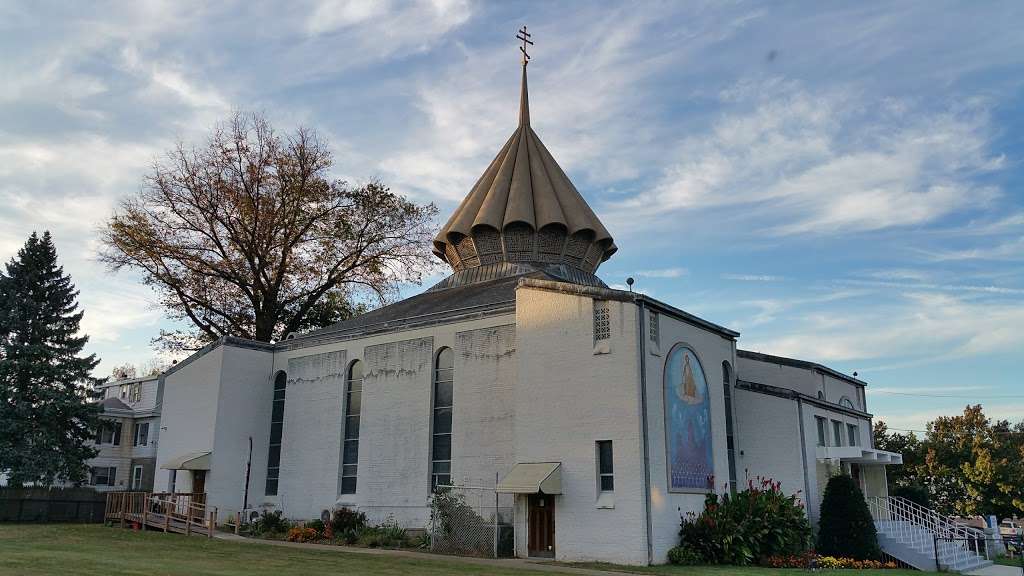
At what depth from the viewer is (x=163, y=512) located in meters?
28.8

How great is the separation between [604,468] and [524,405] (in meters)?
3.03

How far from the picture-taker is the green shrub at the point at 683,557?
65.0 ft

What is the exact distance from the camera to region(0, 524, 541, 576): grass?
47.7 feet

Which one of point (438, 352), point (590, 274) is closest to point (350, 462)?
point (438, 352)

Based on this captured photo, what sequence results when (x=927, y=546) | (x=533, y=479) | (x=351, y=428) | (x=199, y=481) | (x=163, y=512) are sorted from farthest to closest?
(x=199, y=481), (x=163, y=512), (x=351, y=428), (x=927, y=546), (x=533, y=479)

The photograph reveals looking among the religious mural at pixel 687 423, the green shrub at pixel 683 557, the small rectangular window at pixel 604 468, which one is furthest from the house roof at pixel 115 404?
the green shrub at pixel 683 557

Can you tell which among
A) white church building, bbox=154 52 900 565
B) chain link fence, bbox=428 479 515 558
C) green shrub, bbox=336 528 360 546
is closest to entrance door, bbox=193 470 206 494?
white church building, bbox=154 52 900 565

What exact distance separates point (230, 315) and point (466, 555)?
2183cm

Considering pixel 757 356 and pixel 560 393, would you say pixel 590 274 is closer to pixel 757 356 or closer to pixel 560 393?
pixel 757 356

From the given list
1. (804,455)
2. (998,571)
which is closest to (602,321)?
(804,455)

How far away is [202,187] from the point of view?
36.7m

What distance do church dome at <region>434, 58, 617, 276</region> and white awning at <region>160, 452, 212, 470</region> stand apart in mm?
11801

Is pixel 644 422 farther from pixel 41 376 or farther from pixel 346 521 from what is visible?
pixel 41 376

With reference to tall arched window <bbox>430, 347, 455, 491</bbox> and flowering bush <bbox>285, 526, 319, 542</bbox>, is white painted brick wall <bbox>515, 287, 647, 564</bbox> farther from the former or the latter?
flowering bush <bbox>285, 526, 319, 542</bbox>
